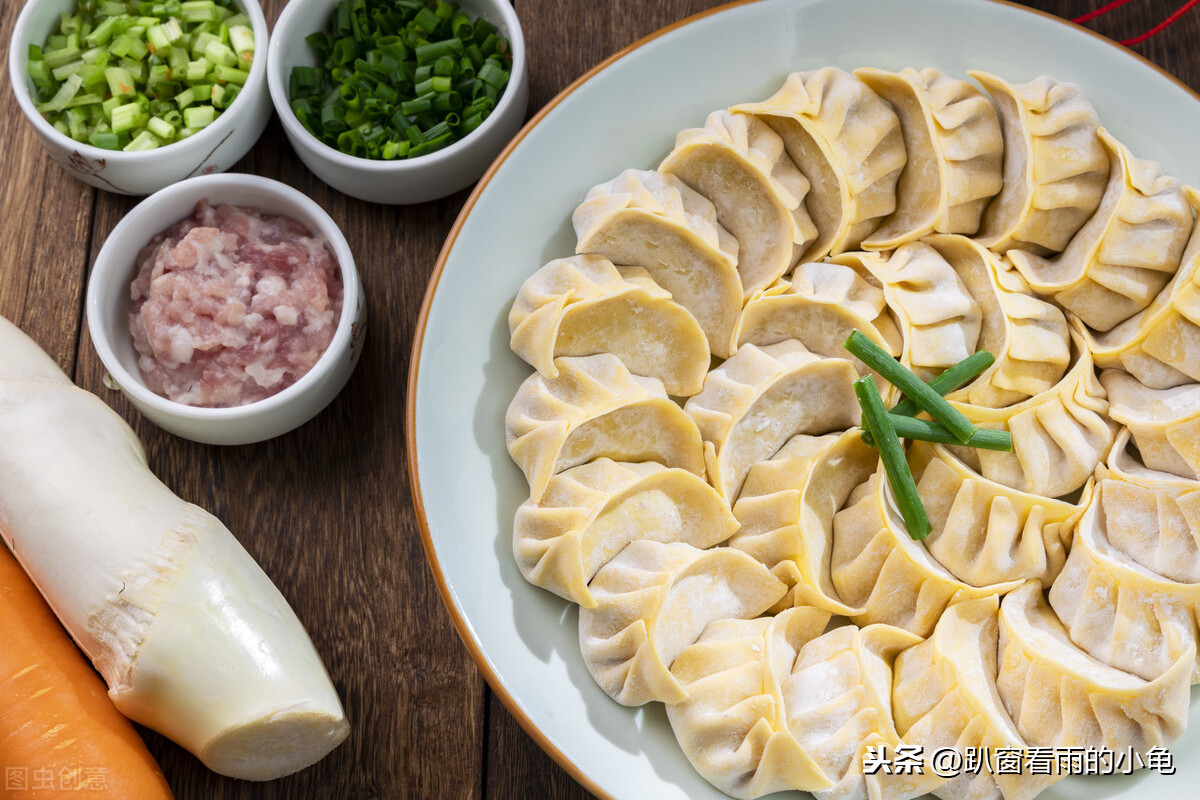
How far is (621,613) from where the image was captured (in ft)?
6.28

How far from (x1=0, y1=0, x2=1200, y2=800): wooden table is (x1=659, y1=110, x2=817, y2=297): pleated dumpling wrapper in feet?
2.20

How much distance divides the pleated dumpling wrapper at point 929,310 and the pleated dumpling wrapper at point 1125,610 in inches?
17.4

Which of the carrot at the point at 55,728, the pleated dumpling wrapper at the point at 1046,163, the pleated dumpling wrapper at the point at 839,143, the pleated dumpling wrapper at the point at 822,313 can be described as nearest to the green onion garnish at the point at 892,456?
the pleated dumpling wrapper at the point at 822,313

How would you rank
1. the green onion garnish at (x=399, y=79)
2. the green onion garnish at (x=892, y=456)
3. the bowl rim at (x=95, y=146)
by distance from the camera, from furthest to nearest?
the green onion garnish at (x=399, y=79)
the bowl rim at (x=95, y=146)
the green onion garnish at (x=892, y=456)

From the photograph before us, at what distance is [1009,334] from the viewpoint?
205 cm

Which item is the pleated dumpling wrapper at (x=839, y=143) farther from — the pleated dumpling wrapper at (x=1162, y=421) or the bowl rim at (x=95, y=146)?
the bowl rim at (x=95, y=146)

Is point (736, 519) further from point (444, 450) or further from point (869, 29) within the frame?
point (869, 29)

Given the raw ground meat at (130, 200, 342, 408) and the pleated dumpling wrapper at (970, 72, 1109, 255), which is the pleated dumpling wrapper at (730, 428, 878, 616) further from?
the raw ground meat at (130, 200, 342, 408)

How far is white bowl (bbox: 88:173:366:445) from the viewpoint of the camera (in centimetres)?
224

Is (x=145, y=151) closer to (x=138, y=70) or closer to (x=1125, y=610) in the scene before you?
(x=138, y=70)

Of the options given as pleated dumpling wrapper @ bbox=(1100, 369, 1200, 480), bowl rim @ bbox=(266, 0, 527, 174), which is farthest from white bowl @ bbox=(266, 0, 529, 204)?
pleated dumpling wrapper @ bbox=(1100, 369, 1200, 480)

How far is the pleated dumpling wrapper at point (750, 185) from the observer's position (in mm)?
2111

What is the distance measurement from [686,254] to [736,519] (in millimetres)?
562

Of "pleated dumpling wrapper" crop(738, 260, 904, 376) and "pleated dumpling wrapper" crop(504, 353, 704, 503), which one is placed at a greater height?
"pleated dumpling wrapper" crop(738, 260, 904, 376)
